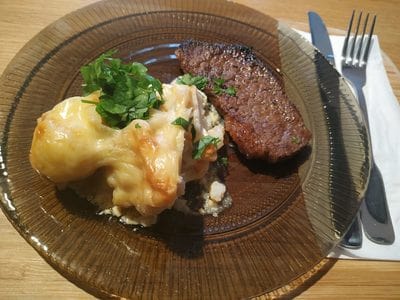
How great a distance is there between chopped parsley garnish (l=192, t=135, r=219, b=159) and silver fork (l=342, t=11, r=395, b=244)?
2.63 feet

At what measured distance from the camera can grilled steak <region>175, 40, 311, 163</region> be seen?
200 centimetres

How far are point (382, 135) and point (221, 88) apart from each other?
962mm

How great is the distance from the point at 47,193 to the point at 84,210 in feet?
0.57

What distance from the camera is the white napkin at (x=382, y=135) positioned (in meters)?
1.84

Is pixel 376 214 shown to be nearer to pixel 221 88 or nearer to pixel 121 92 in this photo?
pixel 221 88

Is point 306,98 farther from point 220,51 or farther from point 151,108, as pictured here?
point 151,108

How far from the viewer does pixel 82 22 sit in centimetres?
225

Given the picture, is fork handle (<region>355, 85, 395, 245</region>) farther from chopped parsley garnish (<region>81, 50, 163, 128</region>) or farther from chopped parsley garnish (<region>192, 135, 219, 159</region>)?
chopped parsley garnish (<region>81, 50, 163, 128</region>)

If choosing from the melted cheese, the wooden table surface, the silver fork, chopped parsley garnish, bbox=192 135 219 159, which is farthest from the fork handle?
the melted cheese

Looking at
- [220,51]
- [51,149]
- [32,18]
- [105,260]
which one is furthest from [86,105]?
[32,18]

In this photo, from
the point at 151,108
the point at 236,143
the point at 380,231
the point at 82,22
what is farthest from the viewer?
the point at 82,22

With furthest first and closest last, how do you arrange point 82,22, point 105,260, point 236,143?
1. point 82,22
2. point 236,143
3. point 105,260

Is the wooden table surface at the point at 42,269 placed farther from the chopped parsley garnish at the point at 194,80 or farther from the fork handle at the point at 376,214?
the chopped parsley garnish at the point at 194,80

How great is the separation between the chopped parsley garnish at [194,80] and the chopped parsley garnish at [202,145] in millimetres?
409
